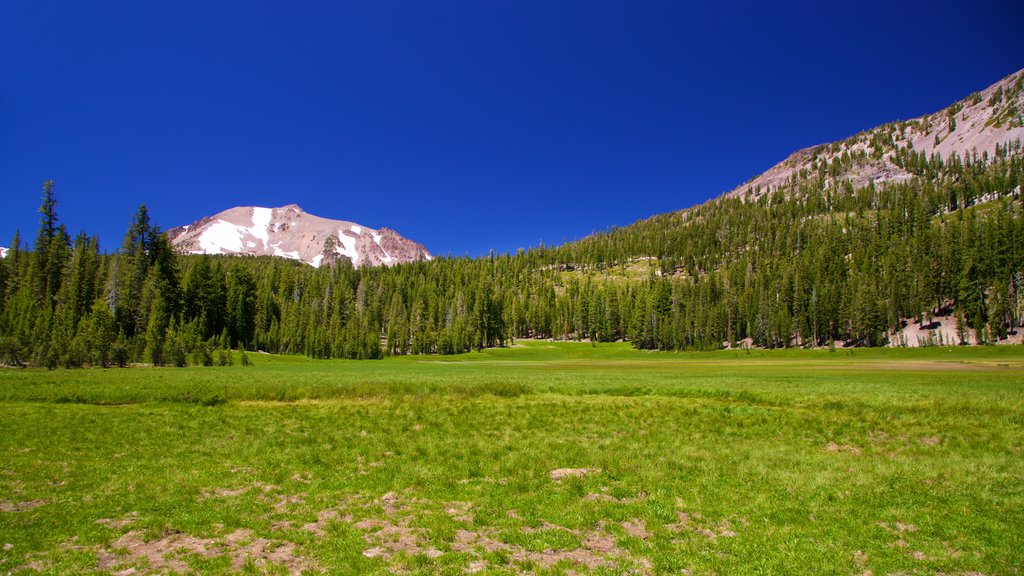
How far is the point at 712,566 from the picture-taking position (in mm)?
9234

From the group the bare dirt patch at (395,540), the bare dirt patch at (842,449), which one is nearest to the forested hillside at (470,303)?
the bare dirt patch at (395,540)

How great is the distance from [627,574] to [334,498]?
8832mm

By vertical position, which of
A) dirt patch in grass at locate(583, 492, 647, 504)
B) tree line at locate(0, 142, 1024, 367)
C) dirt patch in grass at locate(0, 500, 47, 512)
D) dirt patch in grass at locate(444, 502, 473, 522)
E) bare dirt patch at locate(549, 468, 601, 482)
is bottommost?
bare dirt patch at locate(549, 468, 601, 482)

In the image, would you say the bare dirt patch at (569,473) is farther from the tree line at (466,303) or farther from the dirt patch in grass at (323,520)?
the tree line at (466,303)

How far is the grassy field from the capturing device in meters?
9.70

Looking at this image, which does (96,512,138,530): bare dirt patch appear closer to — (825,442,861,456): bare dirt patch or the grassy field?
the grassy field

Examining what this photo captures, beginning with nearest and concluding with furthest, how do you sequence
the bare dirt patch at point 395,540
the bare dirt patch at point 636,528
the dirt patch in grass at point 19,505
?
1. the bare dirt patch at point 395,540
2. the bare dirt patch at point 636,528
3. the dirt patch in grass at point 19,505

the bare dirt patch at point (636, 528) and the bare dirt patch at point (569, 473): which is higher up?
the bare dirt patch at point (636, 528)

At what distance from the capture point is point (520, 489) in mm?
14297

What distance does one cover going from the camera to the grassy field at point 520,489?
970cm

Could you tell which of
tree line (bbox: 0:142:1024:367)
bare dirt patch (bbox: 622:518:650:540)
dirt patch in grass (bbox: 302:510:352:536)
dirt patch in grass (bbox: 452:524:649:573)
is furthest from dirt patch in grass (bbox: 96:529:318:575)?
tree line (bbox: 0:142:1024:367)

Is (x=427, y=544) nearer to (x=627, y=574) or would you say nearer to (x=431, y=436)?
(x=627, y=574)

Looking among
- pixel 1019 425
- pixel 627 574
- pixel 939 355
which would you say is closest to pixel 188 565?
pixel 627 574

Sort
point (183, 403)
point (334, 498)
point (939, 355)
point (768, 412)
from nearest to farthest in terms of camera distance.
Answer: point (334, 498) < point (768, 412) < point (183, 403) < point (939, 355)
